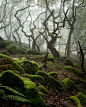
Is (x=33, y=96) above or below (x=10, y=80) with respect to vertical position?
below

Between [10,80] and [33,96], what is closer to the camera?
[10,80]

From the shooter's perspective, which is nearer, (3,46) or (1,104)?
(1,104)

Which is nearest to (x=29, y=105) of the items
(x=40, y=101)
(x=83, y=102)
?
(x=40, y=101)

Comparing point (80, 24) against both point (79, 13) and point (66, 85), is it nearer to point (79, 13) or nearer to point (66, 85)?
point (79, 13)

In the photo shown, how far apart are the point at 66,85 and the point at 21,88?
4.42 metres

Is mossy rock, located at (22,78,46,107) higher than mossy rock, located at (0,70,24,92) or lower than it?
lower

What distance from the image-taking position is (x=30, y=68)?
6.30 meters

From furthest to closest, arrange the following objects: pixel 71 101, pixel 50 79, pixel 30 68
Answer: pixel 30 68 < pixel 50 79 < pixel 71 101

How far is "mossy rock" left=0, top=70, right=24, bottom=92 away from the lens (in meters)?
3.21

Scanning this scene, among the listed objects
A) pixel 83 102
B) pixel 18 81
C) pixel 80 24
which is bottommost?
pixel 83 102

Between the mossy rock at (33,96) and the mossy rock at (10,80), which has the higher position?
the mossy rock at (10,80)

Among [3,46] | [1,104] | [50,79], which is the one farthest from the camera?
[3,46]

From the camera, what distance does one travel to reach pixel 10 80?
3.26m

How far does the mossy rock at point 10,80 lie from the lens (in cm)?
321
